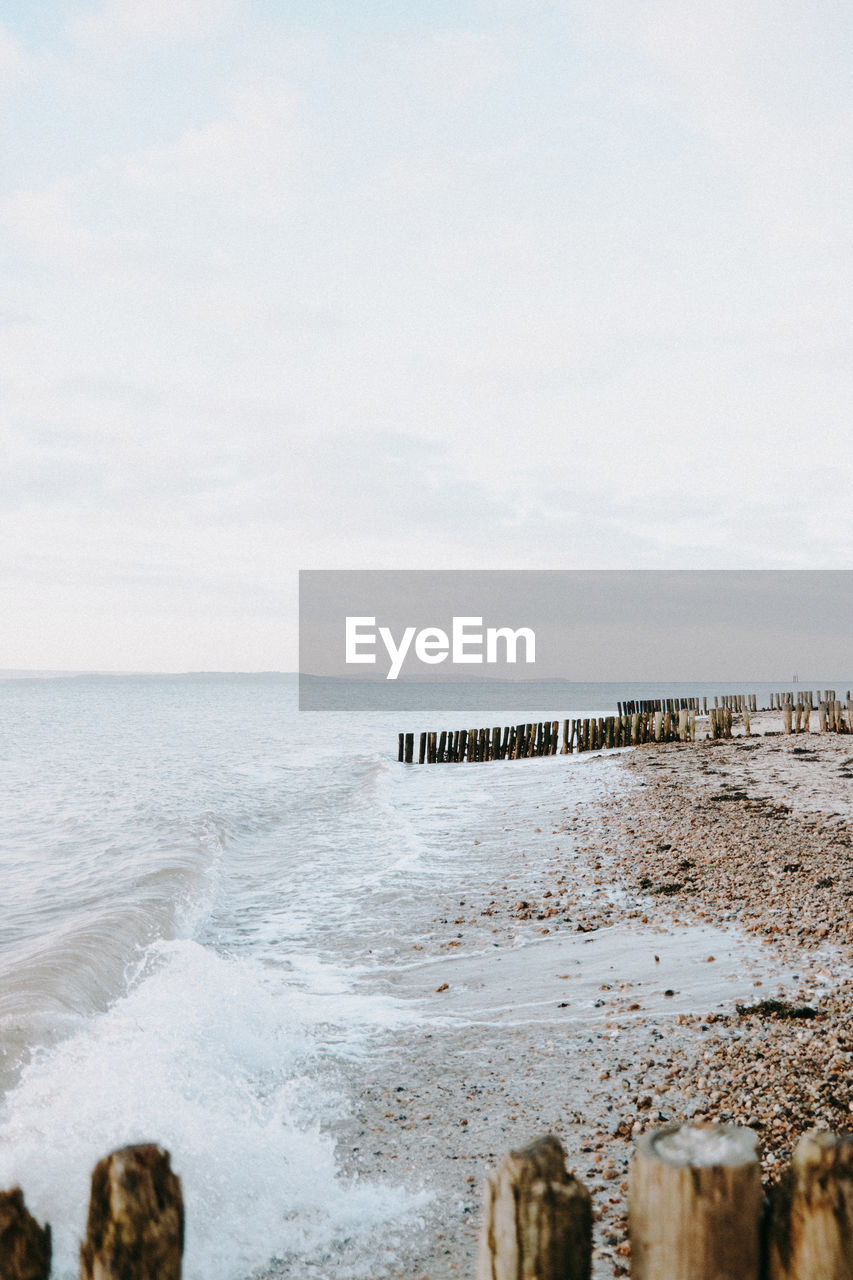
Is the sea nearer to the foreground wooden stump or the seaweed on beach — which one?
the foreground wooden stump

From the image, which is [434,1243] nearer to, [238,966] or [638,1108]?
[638,1108]

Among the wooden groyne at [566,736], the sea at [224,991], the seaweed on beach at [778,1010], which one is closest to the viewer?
the sea at [224,991]

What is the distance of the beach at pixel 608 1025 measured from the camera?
3.79 meters

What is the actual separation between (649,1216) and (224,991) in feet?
17.4

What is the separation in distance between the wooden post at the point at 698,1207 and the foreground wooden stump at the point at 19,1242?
128cm

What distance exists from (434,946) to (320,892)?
2.83 metres

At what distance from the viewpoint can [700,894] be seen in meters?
8.38

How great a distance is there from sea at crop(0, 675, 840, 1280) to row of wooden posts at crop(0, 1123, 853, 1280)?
182 cm

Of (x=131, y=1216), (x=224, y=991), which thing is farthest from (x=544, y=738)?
(x=131, y=1216)

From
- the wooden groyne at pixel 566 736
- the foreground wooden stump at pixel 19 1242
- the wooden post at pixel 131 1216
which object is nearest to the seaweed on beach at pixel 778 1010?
the wooden post at pixel 131 1216

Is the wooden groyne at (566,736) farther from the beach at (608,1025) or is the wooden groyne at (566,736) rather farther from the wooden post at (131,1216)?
the wooden post at (131,1216)

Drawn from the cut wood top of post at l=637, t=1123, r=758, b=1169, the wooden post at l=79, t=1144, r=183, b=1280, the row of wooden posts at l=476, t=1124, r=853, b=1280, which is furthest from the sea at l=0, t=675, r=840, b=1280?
the cut wood top of post at l=637, t=1123, r=758, b=1169

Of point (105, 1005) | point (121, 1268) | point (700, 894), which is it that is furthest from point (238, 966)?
point (121, 1268)

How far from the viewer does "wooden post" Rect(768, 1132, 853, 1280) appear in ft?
5.43
